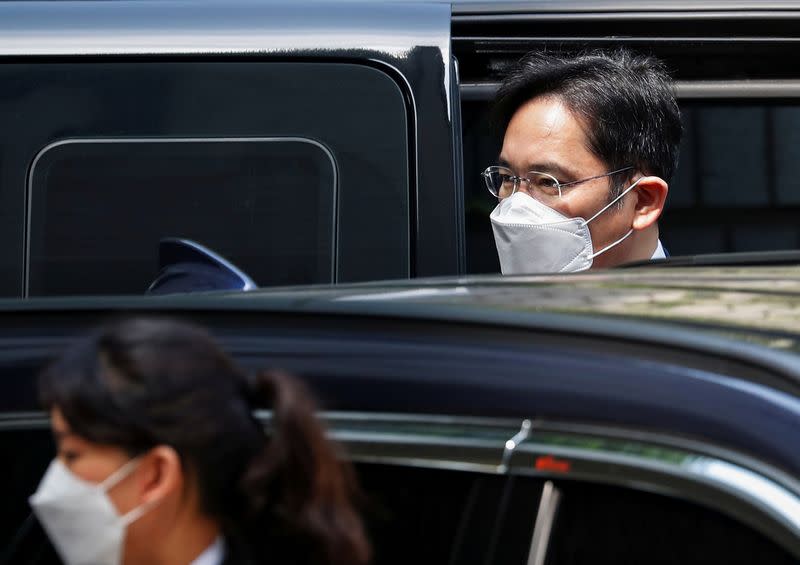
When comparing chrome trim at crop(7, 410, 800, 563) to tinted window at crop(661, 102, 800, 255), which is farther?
tinted window at crop(661, 102, 800, 255)

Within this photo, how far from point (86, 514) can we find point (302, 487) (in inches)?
8.6

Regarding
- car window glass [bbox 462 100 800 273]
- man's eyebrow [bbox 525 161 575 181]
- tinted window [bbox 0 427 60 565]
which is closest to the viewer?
tinted window [bbox 0 427 60 565]

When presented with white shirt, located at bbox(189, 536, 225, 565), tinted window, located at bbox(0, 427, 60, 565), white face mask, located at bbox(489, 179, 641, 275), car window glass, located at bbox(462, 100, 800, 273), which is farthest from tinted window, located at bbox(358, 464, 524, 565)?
car window glass, located at bbox(462, 100, 800, 273)

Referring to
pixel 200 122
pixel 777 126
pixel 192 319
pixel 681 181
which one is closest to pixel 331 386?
pixel 192 319

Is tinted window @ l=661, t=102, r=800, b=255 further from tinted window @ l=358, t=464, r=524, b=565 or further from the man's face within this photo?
tinted window @ l=358, t=464, r=524, b=565

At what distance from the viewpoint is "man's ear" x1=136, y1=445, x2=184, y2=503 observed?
1.33 metres

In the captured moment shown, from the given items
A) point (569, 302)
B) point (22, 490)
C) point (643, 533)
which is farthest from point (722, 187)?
point (643, 533)

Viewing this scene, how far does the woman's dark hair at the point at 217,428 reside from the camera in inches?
52.1

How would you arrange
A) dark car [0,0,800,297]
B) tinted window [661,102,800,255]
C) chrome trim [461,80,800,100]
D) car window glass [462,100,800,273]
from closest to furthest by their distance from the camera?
dark car [0,0,800,297] < chrome trim [461,80,800,100] < car window glass [462,100,800,273] < tinted window [661,102,800,255]

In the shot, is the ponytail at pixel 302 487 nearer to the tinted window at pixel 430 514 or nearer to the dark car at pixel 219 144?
the tinted window at pixel 430 514

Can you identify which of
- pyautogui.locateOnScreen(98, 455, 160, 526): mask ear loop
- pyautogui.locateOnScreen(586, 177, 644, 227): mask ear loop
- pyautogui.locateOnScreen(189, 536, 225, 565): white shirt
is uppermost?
pyautogui.locateOnScreen(586, 177, 644, 227): mask ear loop

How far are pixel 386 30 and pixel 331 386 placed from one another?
1.97 metres

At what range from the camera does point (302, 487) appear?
53.2 inches

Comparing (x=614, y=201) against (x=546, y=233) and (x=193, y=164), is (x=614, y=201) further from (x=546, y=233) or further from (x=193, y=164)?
(x=193, y=164)
